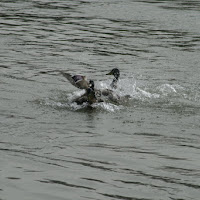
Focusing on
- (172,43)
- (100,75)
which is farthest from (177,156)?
(172,43)

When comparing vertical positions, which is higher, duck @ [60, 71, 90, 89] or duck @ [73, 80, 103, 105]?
duck @ [60, 71, 90, 89]

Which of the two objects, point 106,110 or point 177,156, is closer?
point 177,156

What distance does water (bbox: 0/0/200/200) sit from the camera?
8336mm

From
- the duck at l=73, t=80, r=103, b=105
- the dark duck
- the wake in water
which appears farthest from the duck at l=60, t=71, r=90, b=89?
the wake in water

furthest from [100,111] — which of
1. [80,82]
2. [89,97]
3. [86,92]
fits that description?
[80,82]

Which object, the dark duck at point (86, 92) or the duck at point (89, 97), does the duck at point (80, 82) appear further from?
the duck at point (89, 97)

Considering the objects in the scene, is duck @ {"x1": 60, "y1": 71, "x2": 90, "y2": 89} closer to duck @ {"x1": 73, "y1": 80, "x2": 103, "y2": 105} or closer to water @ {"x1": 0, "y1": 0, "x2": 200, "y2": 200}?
duck @ {"x1": 73, "y1": 80, "x2": 103, "y2": 105}

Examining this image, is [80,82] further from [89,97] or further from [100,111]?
[100,111]

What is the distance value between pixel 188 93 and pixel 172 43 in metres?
6.21

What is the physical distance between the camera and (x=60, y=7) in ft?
85.8

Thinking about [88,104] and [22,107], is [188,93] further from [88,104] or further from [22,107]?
[22,107]

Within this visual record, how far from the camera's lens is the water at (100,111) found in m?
8.34

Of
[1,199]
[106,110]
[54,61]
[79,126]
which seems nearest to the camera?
[1,199]

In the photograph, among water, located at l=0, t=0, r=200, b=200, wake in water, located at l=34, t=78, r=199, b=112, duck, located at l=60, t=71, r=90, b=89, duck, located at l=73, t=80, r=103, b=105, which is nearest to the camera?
water, located at l=0, t=0, r=200, b=200
